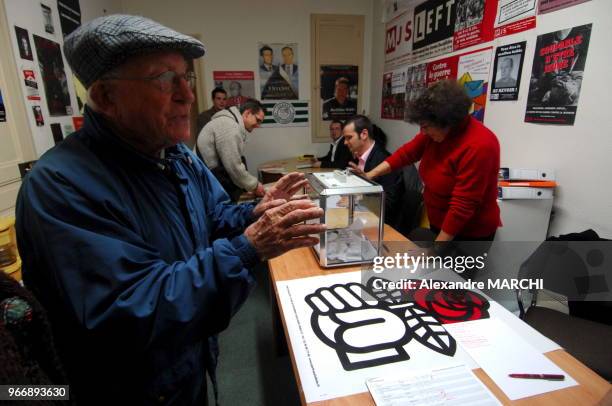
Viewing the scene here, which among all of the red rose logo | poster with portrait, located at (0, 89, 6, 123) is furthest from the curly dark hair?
poster with portrait, located at (0, 89, 6, 123)

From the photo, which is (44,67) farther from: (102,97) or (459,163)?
(459,163)

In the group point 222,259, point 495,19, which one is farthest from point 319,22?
point 222,259

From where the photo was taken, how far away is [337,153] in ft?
12.4

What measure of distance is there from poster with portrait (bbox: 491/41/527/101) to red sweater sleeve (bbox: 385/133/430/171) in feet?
2.24

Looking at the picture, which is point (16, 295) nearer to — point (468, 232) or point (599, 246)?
point (468, 232)

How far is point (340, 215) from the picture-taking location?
146 cm

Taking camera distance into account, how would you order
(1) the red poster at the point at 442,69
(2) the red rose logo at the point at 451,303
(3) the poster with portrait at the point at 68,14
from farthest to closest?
(1) the red poster at the point at 442,69 → (3) the poster with portrait at the point at 68,14 → (2) the red rose logo at the point at 451,303

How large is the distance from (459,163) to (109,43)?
1535mm

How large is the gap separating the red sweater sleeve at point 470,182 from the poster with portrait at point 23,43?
8.39 feet

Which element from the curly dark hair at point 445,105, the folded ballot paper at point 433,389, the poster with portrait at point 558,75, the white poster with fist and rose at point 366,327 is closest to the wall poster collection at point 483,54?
the poster with portrait at point 558,75

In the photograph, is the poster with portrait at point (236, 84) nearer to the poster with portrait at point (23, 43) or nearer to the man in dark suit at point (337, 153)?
the man in dark suit at point (337, 153)

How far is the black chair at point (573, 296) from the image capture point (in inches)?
52.0

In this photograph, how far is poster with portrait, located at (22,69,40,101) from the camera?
6.32 feet

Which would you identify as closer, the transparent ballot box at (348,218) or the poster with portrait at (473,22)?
the transparent ballot box at (348,218)
